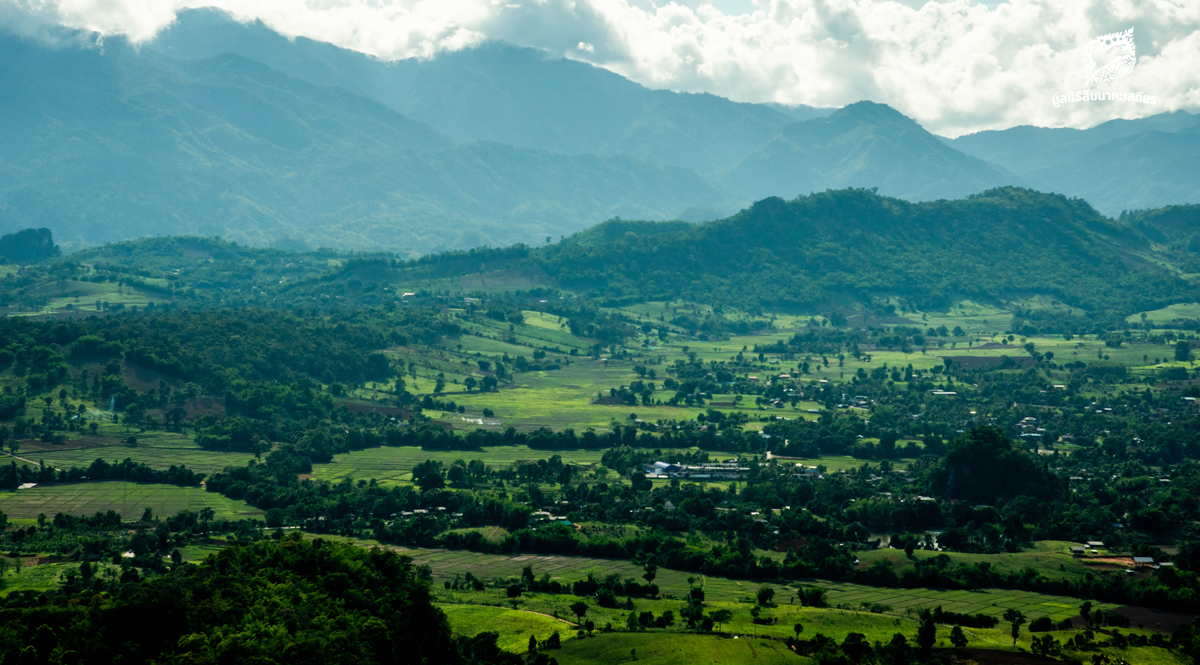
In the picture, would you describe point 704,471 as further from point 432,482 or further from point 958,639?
point 958,639

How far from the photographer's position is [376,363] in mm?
146000

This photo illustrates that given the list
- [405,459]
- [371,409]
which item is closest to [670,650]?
[405,459]

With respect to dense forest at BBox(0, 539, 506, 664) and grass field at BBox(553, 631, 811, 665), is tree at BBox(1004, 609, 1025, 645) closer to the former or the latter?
grass field at BBox(553, 631, 811, 665)

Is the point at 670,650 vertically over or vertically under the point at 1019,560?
under

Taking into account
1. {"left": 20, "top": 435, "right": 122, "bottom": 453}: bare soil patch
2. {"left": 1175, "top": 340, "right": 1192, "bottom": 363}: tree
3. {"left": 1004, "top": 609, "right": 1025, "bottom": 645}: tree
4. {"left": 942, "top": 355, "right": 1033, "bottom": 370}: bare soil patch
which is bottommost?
{"left": 1004, "top": 609, "right": 1025, "bottom": 645}: tree

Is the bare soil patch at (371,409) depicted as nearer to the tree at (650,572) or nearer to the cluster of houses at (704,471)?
the cluster of houses at (704,471)

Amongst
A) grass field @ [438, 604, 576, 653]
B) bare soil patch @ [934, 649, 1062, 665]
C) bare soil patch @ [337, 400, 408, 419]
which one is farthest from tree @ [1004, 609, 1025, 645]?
bare soil patch @ [337, 400, 408, 419]

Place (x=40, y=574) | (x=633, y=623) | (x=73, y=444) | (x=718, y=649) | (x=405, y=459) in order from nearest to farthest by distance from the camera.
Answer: (x=718, y=649) → (x=633, y=623) → (x=40, y=574) → (x=73, y=444) → (x=405, y=459)

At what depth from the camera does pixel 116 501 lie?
85250mm

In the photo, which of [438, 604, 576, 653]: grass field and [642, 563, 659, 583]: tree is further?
[642, 563, 659, 583]: tree

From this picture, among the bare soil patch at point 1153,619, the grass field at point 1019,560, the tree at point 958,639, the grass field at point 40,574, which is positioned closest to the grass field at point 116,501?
the grass field at point 40,574

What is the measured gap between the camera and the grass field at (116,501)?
269 ft

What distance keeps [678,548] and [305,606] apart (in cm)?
3040

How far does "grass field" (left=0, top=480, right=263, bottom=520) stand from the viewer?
81.9 metres
